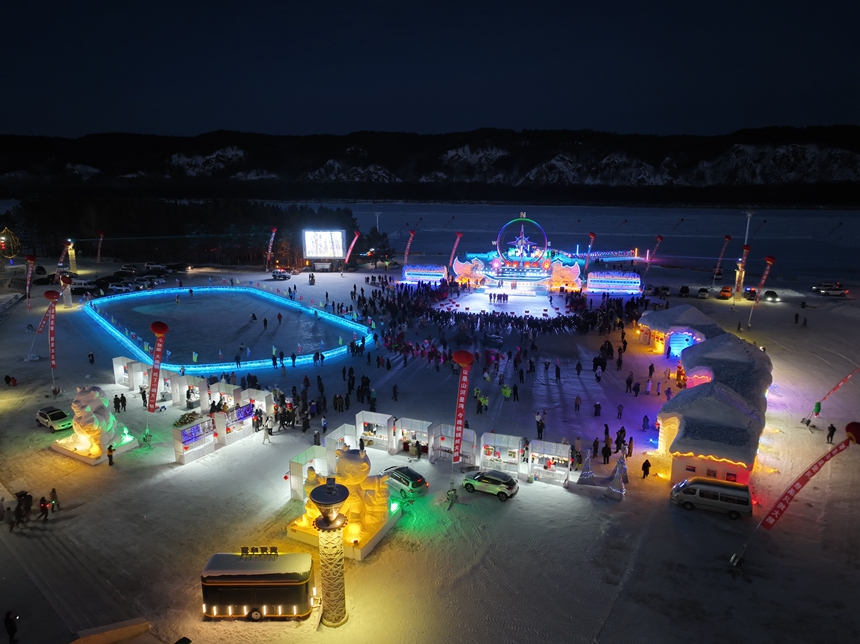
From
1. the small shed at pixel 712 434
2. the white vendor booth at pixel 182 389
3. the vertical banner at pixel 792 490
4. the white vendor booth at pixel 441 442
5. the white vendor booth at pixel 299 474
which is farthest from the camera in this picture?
the white vendor booth at pixel 182 389

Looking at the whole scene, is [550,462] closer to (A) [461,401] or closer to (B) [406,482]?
(A) [461,401]

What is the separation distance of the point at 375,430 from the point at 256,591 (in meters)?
6.93

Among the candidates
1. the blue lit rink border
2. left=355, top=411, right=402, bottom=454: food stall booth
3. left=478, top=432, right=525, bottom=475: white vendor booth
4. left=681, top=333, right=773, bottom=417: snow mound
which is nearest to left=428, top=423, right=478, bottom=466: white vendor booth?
left=478, top=432, right=525, bottom=475: white vendor booth

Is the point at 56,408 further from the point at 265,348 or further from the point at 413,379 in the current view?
the point at 413,379

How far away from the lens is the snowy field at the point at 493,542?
9.47m

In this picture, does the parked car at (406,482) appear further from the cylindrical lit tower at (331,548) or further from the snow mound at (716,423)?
the snow mound at (716,423)

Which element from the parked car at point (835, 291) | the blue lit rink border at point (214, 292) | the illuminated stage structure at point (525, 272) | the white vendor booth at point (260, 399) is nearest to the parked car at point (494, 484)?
the white vendor booth at point (260, 399)

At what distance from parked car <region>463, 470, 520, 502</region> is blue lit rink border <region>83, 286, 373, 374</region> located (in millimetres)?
12341

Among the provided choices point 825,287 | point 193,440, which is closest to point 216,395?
point 193,440

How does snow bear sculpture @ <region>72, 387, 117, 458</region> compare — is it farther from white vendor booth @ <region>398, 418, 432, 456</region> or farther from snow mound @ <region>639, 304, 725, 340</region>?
snow mound @ <region>639, 304, 725, 340</region>

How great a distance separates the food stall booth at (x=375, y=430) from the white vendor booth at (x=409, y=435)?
135 millimetres

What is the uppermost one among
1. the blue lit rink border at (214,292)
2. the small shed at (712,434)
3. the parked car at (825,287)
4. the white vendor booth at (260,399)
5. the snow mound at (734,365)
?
the parked car at (825,287)

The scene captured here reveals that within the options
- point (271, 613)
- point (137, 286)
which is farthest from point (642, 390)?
point (137, 286)

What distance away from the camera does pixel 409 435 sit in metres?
15.8
